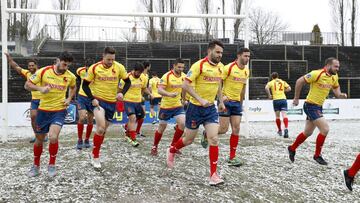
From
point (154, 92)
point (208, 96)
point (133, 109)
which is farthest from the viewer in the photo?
point (154, 92)

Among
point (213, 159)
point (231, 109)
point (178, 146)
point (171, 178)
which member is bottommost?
point (171, 178)

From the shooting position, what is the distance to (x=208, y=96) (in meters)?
7.21

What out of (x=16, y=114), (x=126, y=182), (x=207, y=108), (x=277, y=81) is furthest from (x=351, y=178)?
(x=16, y=114)

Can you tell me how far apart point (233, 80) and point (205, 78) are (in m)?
1.63

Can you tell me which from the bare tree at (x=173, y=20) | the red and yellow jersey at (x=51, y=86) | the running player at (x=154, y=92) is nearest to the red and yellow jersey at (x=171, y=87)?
the red and yellow jersey at (x=51, y=86)

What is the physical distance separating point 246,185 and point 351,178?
184 cm

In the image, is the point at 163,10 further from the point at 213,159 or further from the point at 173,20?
the point at 213,159

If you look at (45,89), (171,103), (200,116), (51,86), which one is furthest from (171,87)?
(45,89)

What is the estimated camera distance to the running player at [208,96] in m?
6.82

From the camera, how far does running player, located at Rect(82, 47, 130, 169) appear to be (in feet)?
A: 25.0

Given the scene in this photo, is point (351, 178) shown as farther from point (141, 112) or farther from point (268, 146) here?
point (141, 112)

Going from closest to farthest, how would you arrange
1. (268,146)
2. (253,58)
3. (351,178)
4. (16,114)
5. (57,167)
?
(351,178)
(57,167)
(268,146)
(16,114)
(253,58)

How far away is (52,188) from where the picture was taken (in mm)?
6473

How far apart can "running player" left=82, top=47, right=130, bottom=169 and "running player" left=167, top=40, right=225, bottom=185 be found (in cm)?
157
